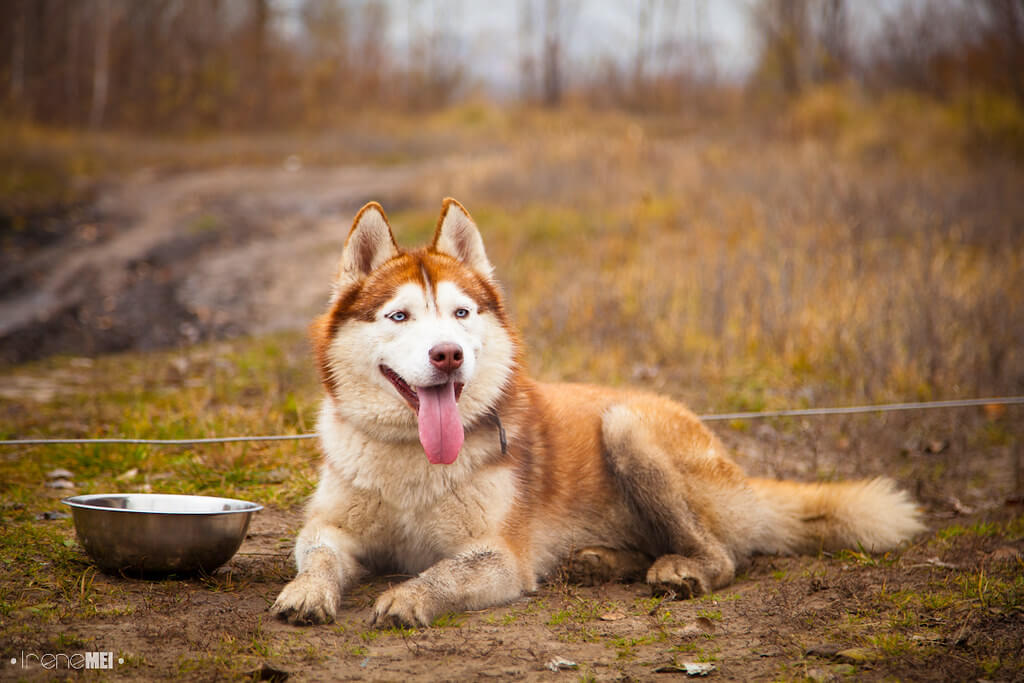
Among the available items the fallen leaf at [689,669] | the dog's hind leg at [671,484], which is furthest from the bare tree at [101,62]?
the fallen leaf at [689,669]

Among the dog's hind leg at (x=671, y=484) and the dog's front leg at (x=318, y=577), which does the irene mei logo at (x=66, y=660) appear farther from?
the dog's hind leg at (x=671, y=484)

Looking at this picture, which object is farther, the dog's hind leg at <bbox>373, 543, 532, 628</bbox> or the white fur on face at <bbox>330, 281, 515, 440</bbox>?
the white fur on face at <bbox>330, 281, 515, 440</bbox>

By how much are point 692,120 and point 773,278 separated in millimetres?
15560

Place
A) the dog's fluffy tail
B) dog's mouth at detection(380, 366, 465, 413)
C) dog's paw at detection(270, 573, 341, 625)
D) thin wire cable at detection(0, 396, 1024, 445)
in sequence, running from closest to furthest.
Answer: dog's paw at detection(270, 573, 341, 625), dog's mouth at detection(380, 366, 465, 413), the dog's fluffy tail, thin wire cable at detection(0, 396, 1024, 445)

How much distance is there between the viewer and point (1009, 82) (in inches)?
595

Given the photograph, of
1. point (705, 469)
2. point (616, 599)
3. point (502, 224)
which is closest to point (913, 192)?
point (502, 224)

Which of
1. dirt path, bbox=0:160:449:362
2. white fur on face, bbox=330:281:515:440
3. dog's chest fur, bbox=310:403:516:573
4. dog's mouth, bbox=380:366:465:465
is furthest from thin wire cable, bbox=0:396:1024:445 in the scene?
dirt path, bbox=0:160:449:362

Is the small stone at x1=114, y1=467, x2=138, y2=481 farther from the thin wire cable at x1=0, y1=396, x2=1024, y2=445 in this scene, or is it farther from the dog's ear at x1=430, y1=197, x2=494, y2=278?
the dog's ear at x1=430, y1=197, x2=494, y2=278

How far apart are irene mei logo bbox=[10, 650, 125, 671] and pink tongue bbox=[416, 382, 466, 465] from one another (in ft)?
4.17

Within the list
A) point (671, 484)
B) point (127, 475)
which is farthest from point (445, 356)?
point (127, 475)

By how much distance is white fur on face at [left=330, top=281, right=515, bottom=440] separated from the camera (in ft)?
10.7

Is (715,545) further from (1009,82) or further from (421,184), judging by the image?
(1009,82)

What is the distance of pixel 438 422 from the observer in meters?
3.25

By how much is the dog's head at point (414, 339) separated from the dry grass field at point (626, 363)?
2.58 feet
